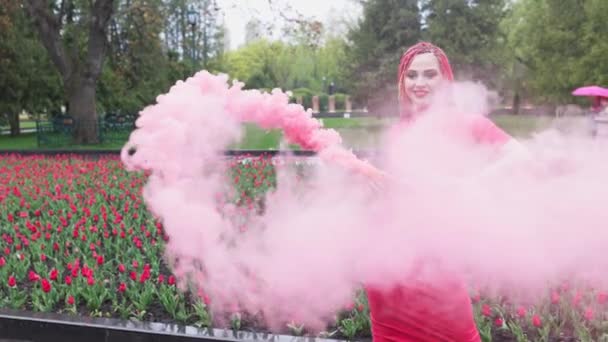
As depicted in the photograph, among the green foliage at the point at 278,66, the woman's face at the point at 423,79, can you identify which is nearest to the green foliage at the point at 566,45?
the woman's face at the point at 423,79

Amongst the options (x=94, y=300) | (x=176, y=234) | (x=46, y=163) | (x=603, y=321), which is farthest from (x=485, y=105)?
(x=46, y=163)

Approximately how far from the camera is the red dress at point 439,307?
7.95ft

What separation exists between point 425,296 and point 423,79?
2.98 feet

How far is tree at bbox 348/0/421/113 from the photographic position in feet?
97.0

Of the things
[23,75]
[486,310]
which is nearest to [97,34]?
[23,75]

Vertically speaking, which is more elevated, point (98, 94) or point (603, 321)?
point (98, 94)

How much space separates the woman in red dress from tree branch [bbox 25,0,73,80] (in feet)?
65.2

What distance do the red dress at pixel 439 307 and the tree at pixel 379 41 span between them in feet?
88.6

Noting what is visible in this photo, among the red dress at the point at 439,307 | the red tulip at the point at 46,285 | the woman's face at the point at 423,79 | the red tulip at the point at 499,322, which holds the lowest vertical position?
the red tulip at the point at 499,322

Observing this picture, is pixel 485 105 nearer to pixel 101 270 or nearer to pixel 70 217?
pixel 101 270

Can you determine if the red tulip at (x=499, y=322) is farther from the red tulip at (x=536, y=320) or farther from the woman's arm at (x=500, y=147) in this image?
the woman's arm at (x=500, y=147)

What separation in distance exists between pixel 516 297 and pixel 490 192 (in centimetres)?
262

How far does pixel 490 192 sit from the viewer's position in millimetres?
2309

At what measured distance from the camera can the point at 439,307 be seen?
2430mm
